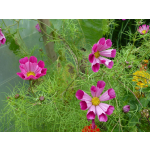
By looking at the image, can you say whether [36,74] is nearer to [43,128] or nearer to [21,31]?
[43,128]

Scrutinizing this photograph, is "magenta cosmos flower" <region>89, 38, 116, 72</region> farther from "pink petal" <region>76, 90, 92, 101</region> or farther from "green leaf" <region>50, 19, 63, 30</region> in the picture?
"green leaf" <region>50, 19, 63, 30</region>

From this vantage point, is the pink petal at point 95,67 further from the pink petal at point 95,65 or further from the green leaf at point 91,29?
the green leaf at point 91,29

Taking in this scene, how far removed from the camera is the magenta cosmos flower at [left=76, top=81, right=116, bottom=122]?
0.41 meters

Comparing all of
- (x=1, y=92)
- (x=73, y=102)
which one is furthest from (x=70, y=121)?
(x=1, y=92)

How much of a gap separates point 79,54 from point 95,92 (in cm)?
28

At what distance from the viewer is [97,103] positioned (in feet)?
1.50

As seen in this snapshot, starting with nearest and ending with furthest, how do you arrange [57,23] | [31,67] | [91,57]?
1. [91,57]
2. [31,67]
3. [57,23]

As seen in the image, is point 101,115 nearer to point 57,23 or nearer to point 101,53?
point 101,53

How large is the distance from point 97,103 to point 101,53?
0.48 ft

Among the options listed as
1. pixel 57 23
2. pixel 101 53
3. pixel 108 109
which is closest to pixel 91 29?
pixel 57 23

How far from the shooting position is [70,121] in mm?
604

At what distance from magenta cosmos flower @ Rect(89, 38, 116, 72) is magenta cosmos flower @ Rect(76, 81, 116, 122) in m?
0.06
